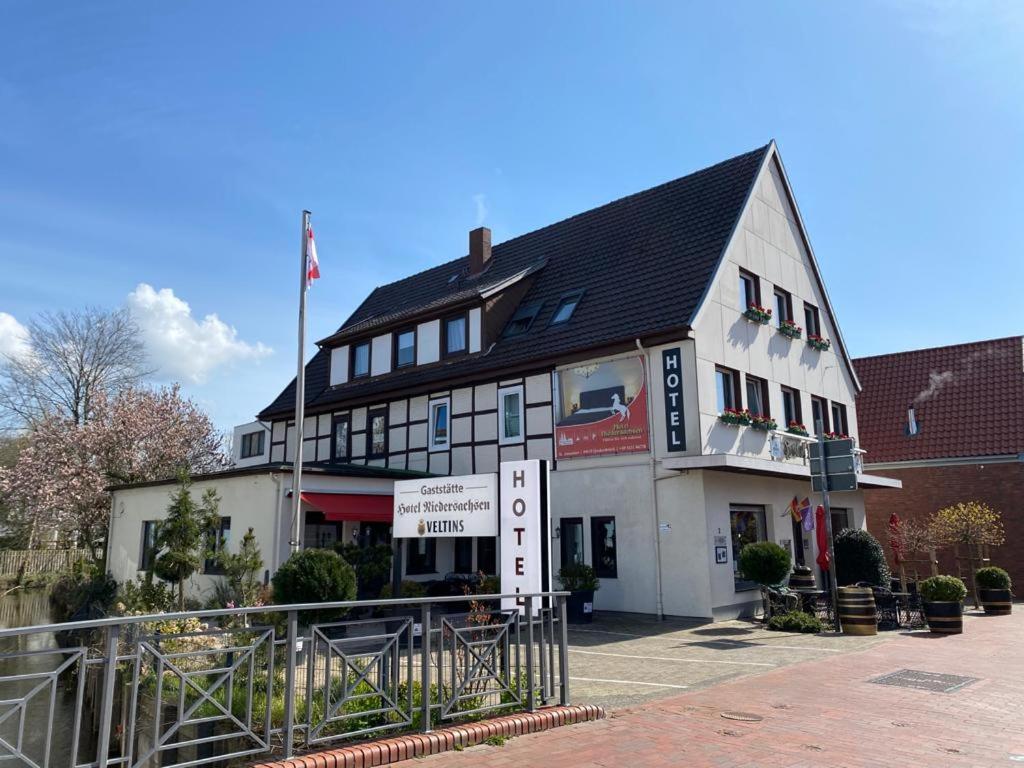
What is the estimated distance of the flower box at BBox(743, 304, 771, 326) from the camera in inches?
747

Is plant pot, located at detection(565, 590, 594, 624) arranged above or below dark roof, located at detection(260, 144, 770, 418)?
below

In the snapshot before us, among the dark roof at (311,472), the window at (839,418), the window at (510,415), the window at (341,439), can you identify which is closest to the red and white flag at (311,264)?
the dark roof at (311,472)

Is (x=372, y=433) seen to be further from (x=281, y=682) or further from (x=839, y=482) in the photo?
(x=281, y=682)

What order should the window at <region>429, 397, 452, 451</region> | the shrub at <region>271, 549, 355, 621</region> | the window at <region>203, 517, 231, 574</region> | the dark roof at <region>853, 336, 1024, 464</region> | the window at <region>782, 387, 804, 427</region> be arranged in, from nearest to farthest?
the shrub at <region>271, 549, 355, 621</region>, the window at <region>203, 517, 231, 574</region>, the window at <region>782, 387, 804, 427</region>, the window at <region>429, 397, 452, 451</region>, the dark roof at <region>853, 336, 1024, 464</region>

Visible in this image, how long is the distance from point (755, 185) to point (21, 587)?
97.0ft

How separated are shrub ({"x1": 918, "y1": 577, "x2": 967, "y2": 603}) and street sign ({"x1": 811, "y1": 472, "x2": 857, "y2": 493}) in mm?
2421

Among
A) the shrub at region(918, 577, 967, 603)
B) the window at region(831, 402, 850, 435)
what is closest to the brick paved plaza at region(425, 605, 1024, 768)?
the shrub at region(918, 577, 967, 603)

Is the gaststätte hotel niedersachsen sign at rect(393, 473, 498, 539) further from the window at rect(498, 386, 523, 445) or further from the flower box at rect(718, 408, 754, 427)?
the flower box at rect(718, 408, 754, 427)

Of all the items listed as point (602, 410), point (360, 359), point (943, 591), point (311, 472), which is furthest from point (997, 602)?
point (360, 359)

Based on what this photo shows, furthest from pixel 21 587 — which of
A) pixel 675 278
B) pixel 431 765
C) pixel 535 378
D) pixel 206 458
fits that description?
pixel 431 765

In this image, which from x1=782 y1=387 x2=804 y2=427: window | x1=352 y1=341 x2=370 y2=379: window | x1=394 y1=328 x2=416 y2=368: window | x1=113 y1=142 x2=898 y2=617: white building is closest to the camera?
x1=113 y1=142 x2=898 y2=617: white building

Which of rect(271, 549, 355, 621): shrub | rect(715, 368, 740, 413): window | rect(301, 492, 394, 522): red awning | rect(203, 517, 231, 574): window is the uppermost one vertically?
rect(715, 368, 740, 413): window

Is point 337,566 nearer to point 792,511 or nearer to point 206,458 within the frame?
point 792,511

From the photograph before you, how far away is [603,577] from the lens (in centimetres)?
1736
